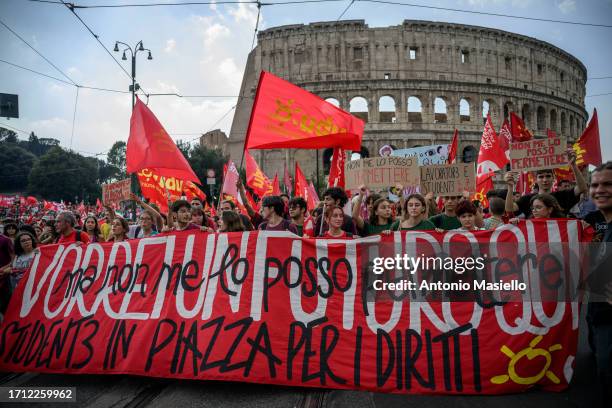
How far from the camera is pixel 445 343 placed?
11.4 ft

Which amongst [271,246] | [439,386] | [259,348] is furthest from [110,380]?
[439,386]

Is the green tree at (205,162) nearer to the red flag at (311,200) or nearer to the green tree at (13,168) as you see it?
the red flag at (311,200)

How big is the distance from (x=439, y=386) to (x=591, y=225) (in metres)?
2.15

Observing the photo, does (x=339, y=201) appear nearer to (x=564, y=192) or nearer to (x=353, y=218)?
(x=353, y=218)

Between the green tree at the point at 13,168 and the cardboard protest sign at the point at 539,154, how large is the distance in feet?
284

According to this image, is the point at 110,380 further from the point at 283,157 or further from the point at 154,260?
the point at 283,157

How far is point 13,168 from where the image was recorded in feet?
242

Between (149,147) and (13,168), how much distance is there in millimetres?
84673

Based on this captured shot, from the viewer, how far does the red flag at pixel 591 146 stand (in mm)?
8438

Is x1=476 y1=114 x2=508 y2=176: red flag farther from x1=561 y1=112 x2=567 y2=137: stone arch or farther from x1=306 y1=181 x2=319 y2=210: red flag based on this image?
x1=561 y1=112 x2=567 y2=137: stone arch

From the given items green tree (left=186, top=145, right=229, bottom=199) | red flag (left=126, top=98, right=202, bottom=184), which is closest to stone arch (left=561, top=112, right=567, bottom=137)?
green tree (left=186, top=145, right=229, bottom=199)

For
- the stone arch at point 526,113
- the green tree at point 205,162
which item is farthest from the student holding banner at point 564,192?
the stone arch at point 526,113

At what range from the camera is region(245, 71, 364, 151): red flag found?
5465mm

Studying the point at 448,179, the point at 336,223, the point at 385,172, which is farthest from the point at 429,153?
the point at 336,223
